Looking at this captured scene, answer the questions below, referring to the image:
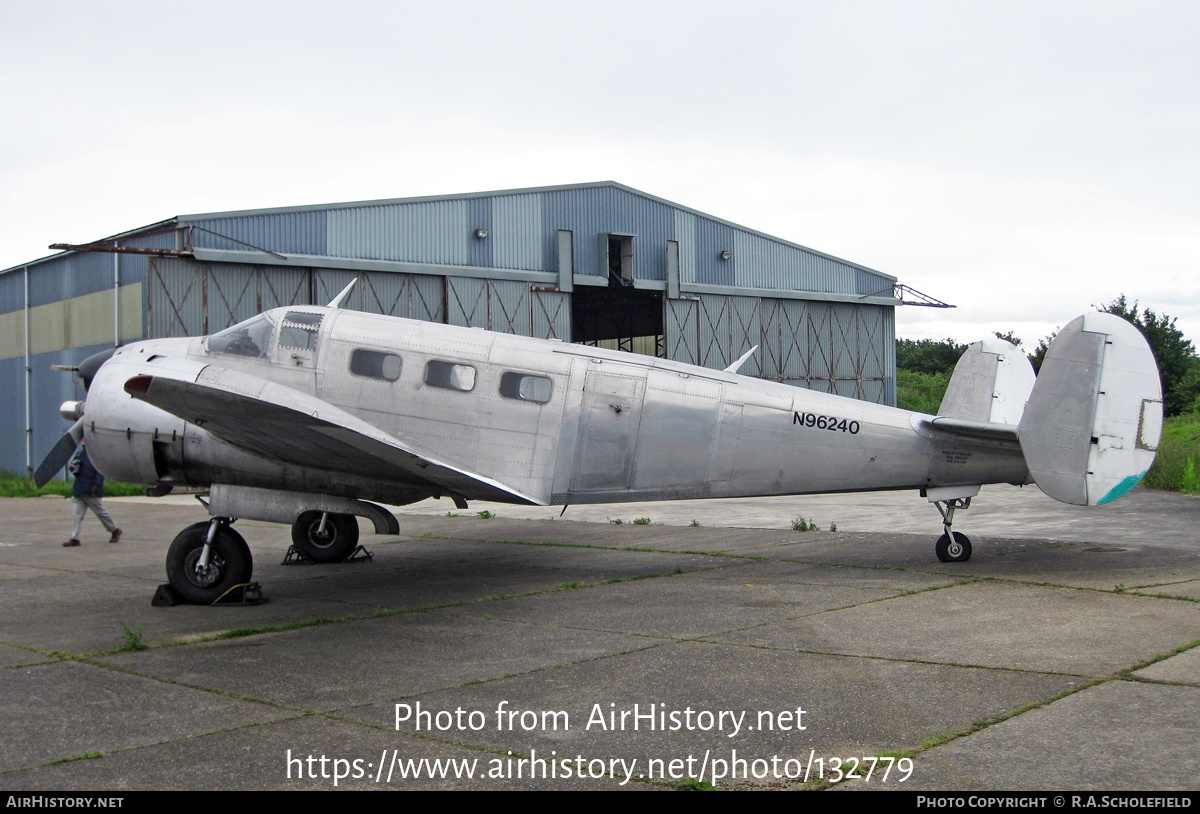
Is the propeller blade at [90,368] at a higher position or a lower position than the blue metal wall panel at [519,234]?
lower

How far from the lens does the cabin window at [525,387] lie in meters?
9.82

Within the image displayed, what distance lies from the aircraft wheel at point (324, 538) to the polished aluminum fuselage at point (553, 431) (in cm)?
267

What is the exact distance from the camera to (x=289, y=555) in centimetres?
1242

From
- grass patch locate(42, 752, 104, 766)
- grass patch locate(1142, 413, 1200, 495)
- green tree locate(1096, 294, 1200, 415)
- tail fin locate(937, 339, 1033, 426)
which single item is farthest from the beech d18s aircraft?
green tree locate(1096, 294, 1200, 415)

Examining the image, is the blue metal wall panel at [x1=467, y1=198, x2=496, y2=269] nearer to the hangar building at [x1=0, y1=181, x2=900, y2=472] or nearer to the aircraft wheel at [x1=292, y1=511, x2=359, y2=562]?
the hangar building at [x1=0, y1=181, x2=900, y2=472]

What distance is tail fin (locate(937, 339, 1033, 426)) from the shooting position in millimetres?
11516

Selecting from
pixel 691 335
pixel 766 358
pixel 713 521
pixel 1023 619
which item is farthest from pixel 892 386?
pixel 1023 619

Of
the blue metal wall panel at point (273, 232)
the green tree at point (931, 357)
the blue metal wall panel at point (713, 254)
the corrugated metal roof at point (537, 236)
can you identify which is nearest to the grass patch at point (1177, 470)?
the corrugated metal roof at point (537, 236)

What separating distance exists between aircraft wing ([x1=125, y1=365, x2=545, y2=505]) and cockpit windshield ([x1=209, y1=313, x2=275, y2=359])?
84cm

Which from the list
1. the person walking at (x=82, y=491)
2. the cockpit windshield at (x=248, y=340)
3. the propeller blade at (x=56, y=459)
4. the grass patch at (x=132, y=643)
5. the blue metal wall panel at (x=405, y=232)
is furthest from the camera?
the blue metal wall panel at (x=405, y=232)

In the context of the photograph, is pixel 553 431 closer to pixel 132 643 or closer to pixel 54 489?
pixel 132 643

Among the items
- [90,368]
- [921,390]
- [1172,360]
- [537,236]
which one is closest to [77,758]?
[90,368]

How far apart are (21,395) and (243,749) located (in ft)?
105

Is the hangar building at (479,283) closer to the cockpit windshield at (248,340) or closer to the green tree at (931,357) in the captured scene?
the cockpit windshield at (248,340)
